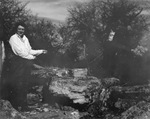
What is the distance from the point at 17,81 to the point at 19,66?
16.5 inches

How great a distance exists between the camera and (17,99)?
5.80 metres

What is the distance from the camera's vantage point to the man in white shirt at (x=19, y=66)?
5125mm

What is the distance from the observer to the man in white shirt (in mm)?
5125

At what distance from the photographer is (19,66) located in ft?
18.0

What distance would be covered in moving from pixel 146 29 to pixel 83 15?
6743mm

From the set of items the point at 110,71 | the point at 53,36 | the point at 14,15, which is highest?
the point at 14,15

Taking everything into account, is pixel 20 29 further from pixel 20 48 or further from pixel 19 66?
pixel 19 66

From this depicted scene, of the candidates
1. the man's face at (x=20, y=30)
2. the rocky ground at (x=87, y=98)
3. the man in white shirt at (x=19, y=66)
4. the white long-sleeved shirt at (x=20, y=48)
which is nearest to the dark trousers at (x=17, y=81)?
the man in white shirt at (x=19, y=66)

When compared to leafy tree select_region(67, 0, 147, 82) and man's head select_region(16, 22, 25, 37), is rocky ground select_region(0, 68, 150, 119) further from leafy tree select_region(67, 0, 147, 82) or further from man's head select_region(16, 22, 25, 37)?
leafy tree select_region(67, 0, 147, 82)

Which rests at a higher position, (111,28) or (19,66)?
(111,28)

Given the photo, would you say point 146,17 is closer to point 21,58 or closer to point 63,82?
point 63,82

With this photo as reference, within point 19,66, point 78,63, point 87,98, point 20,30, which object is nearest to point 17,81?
point 19,66

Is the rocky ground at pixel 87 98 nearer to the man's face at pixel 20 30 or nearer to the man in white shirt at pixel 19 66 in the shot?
the man in white shirt at pixel 19 66

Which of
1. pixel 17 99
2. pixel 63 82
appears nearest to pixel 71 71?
pixel 63 82
